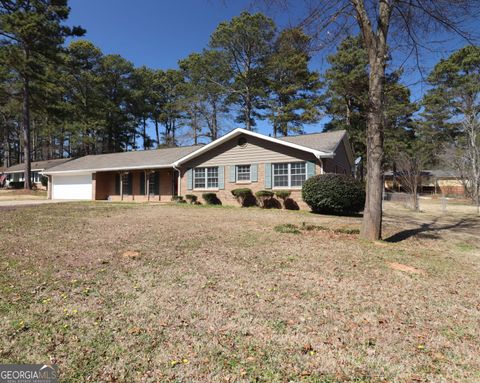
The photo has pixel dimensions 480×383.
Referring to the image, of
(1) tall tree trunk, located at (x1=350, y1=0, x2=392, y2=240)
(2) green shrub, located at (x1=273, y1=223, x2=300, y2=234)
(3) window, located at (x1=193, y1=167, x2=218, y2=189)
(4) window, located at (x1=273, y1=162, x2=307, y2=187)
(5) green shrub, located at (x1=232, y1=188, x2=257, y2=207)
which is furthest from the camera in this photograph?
(3) window, located at (x1=193, y1=167, x2=218, y2=189)

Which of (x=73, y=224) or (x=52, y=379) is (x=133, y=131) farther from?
(x=52, y=379)

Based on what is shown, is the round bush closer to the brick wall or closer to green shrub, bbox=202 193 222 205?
the brick wall

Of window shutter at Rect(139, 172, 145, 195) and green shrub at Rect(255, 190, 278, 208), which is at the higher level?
window shutter at Rect(139, 172, 145, 195)

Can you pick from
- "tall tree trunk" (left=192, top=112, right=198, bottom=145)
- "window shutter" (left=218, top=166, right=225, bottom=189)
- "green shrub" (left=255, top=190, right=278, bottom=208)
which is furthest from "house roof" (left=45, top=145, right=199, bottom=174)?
"tall tree trunk" (left=192, top=112, right=198, bottom=145)

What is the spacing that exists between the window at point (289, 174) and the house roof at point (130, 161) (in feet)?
23.6

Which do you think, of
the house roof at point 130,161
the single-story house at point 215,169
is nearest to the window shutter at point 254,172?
the single-story house at point 215,169

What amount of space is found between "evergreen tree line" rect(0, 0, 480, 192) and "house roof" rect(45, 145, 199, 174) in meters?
7.20

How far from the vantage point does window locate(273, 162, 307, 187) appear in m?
14.9

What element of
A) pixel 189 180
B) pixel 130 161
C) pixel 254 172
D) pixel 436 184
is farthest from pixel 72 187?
pixel 436 184

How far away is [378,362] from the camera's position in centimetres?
249

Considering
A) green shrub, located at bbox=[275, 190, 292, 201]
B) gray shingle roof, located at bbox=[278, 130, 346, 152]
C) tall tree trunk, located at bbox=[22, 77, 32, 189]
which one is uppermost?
tall tree trunk, located at bbox=[22, 77, 32, 189]

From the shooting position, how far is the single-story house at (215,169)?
15125mm

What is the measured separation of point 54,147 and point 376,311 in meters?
59.2

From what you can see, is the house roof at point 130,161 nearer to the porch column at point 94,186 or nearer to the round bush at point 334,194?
the porch column at point 94,186
